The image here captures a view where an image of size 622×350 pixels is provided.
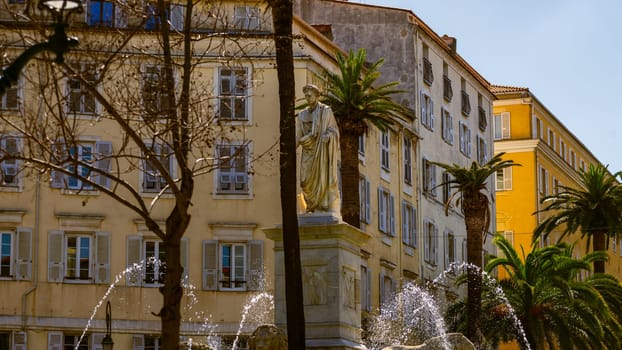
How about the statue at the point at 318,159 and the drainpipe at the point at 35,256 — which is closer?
the statue at the point at 318,159

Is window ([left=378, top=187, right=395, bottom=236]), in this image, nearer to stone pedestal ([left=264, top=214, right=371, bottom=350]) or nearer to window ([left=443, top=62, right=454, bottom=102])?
window ([left=443, top=62, right=454, bottom=102])

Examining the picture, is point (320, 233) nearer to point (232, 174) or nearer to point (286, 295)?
point (286, 295)

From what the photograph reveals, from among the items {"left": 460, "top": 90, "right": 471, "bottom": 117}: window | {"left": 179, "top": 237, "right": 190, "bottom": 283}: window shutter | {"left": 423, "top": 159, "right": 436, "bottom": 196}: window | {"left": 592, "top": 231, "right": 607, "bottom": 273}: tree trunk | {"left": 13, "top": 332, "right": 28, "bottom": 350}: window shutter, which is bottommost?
{"left": 13, "top": 332, "right": 28, "bottom": 350}: window shutter

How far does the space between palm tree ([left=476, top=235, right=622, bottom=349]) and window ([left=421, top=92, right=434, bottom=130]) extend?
11.3 meters

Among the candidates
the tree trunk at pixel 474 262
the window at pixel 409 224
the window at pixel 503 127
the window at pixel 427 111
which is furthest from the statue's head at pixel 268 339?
the window at pixel 503 127

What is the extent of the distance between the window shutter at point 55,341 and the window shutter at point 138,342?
7.82 ft

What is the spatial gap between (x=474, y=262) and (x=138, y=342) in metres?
12.2

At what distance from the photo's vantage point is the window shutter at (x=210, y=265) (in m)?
53.8

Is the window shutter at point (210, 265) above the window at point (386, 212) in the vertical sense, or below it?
below

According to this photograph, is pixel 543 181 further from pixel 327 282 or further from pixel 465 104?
pixel 327 282

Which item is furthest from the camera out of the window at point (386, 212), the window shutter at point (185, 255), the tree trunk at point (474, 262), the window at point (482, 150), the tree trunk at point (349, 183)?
the window at point (482, 150)

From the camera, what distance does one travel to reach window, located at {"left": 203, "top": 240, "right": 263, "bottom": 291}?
53.9m

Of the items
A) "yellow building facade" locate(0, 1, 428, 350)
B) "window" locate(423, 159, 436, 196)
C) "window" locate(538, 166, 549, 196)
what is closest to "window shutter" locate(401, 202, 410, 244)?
"window" locate(423, 159, 436, 196)

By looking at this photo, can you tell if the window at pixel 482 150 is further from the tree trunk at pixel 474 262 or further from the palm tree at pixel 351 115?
the palm tree at pixel 351 115
